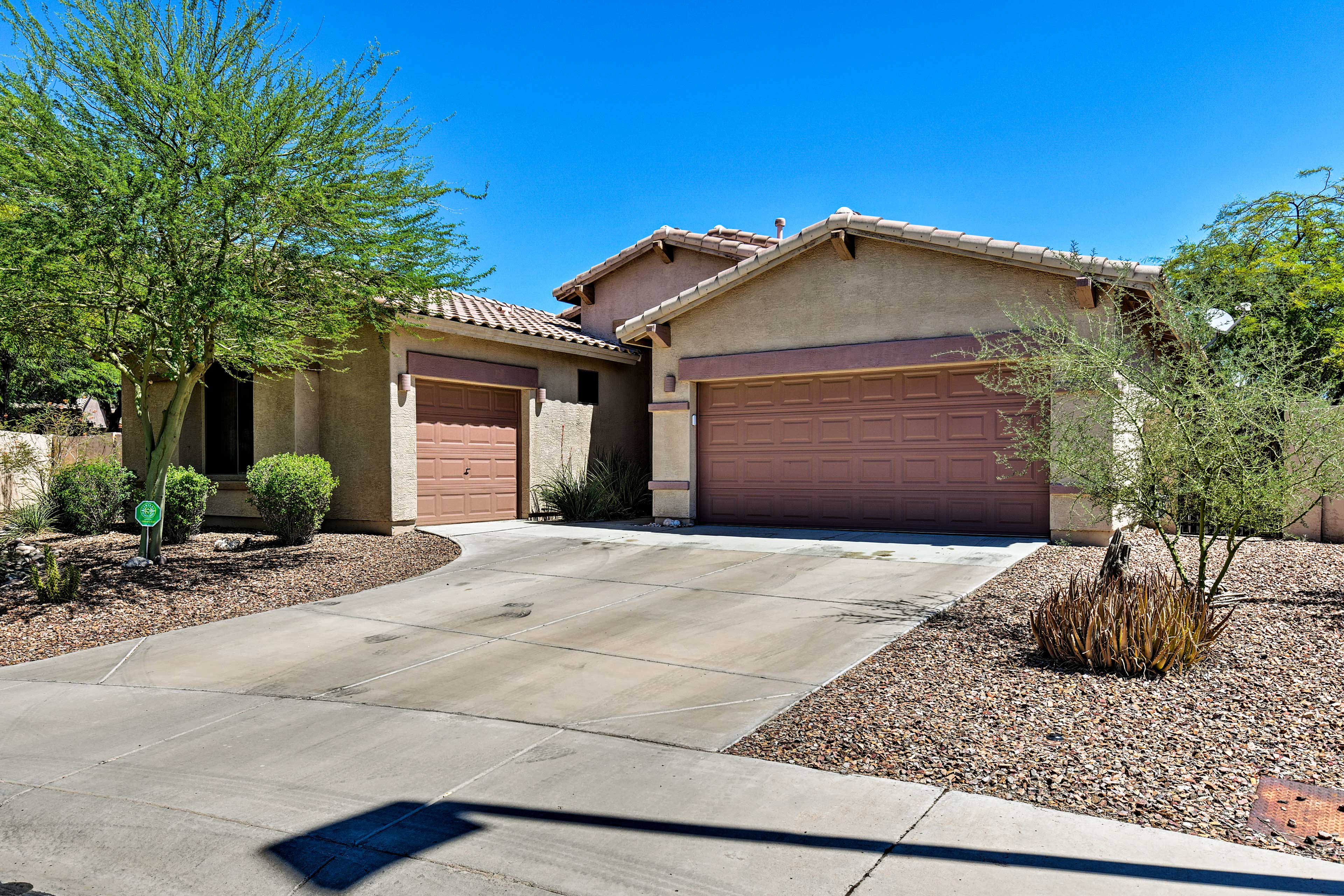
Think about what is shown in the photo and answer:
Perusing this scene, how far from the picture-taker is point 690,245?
62.9 feet

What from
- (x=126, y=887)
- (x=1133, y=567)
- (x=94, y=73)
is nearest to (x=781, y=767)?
(x=126, y=887)

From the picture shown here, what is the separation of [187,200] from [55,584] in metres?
4.09

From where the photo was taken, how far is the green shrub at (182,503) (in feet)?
41.2

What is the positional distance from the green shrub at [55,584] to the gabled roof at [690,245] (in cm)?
1243

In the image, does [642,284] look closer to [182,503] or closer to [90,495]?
[182,503]

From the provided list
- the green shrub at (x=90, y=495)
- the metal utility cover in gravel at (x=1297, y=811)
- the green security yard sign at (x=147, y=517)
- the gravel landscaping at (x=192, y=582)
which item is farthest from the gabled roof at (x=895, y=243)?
the green shrub at (x=90, y=495)

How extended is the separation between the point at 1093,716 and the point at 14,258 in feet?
32.1

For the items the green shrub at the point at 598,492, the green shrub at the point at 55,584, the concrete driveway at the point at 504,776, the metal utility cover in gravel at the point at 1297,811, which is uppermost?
the green shrub at the point at 598,492

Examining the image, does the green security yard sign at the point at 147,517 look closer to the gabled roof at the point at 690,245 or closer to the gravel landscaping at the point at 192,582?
the gravel landscaping at the point at 192,582

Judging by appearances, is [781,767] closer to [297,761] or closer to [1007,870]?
[1007,870]

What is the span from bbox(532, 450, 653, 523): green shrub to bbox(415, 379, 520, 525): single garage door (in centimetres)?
65

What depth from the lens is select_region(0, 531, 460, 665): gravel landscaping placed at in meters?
8.23

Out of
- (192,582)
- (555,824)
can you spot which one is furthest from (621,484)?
(555,824)

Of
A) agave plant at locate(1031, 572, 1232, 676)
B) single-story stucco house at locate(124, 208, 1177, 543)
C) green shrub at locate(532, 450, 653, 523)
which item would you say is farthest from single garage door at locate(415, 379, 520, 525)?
agave plant at locate(1031, 572, 1232, 676)
